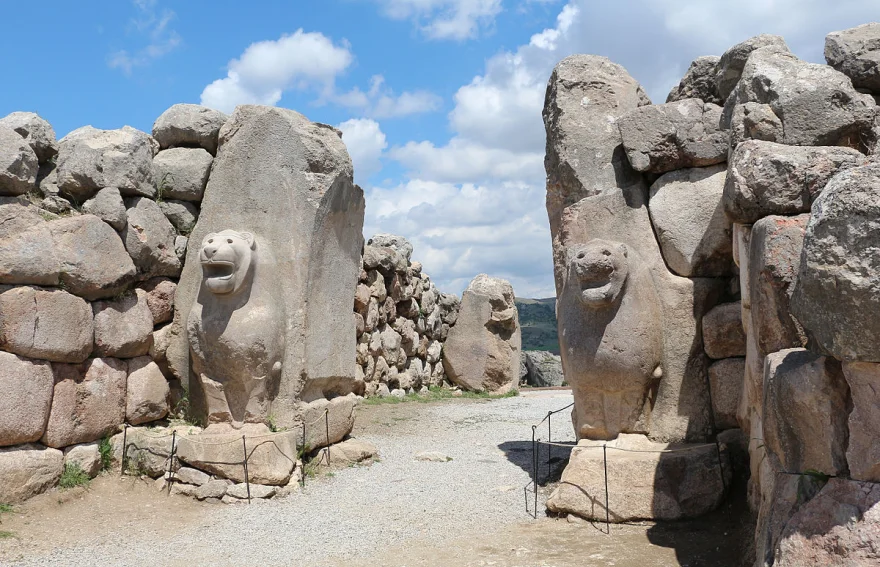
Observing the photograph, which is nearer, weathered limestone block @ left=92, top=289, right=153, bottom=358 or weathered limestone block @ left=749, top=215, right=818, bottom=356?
weathered limestone block @ left=749, top=215, right=818, bottom=356

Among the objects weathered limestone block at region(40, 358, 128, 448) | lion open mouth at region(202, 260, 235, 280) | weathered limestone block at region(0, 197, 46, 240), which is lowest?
weathered limestone block at region(40, 358, 128, 448)

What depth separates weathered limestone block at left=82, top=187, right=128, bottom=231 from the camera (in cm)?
601

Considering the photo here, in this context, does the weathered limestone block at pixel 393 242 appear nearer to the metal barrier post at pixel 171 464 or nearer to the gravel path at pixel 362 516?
the gravel path at pixel 362 516

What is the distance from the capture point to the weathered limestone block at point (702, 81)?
6.23m

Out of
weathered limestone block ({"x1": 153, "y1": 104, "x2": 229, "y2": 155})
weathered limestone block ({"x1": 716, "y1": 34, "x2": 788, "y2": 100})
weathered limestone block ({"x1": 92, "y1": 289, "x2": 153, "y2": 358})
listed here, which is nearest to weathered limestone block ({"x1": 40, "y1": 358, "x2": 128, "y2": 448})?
weathered limestone block ({"x1": 92, "y1": 289, "x2": 153, "y2": 358})

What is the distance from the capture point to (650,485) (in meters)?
5.23

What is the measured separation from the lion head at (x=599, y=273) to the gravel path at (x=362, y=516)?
1.59 meters

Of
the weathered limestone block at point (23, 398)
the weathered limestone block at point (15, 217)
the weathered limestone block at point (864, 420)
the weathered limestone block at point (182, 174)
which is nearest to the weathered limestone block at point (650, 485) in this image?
the weathered limestone block at point (864, 420)

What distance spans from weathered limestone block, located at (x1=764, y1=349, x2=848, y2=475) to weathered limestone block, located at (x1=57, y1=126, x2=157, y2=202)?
489 centimetres

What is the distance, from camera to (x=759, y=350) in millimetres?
A: 4242

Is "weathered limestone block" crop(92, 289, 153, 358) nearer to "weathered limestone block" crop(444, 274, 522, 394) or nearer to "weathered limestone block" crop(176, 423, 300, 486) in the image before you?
"weathered limestone block" crop(176, 423, 300, 486)

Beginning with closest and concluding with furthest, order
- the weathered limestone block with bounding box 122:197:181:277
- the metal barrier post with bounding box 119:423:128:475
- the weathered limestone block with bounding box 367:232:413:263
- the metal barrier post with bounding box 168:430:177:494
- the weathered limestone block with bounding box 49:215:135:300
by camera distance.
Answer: the weathered limestone block with bounding box 49:215:135:300 < the metal barrier post with bounding box 168:430:177:494 < the metal barrier post with bounding box 119:423:128:475 < the weathered limestone block with bounding box 122:197:181:277 < the weathered limestone block with bounding box 367:232:413:263

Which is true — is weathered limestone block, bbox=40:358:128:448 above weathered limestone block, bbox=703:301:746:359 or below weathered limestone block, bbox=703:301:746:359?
below

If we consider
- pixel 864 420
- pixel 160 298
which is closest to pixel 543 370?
pixel 160 298
